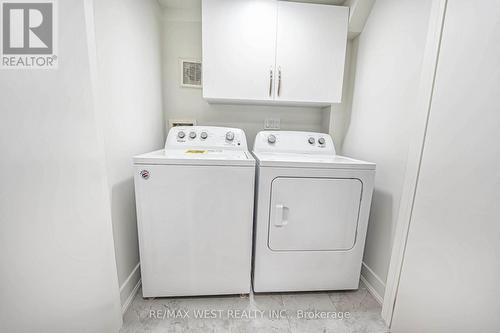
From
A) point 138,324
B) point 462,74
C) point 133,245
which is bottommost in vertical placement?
point 138,324

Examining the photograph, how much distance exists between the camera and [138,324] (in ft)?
3.71

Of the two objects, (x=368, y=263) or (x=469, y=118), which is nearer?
(x=469, y=118)

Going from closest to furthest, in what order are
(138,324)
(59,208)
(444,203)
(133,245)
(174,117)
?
(59,208)
(444,203)
(138,324)
(133,245)
(174,117)

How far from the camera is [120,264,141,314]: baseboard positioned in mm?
1193

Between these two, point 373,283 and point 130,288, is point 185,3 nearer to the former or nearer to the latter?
point 130,288

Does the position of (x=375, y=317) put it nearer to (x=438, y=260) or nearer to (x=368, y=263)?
(x=368, y=263)

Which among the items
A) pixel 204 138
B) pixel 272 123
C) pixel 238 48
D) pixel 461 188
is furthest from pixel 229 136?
pixel 461 188

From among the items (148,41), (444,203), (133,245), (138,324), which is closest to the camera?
(444,203)

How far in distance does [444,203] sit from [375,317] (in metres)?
0.87

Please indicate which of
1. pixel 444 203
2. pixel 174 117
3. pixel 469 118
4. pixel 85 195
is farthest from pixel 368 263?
pixel 174 117

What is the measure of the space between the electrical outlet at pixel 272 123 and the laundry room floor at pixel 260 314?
1.41 metres

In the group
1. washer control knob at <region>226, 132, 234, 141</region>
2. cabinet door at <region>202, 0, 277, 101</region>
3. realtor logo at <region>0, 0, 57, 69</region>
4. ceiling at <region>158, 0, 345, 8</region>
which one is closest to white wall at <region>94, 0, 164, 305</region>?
ceiling at <region>158, 0, 345, 8</region>

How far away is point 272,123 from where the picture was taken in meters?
1.95

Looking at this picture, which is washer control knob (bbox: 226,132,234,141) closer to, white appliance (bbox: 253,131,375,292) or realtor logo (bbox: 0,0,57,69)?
white appliance (bbox: 253,131,375,292)
